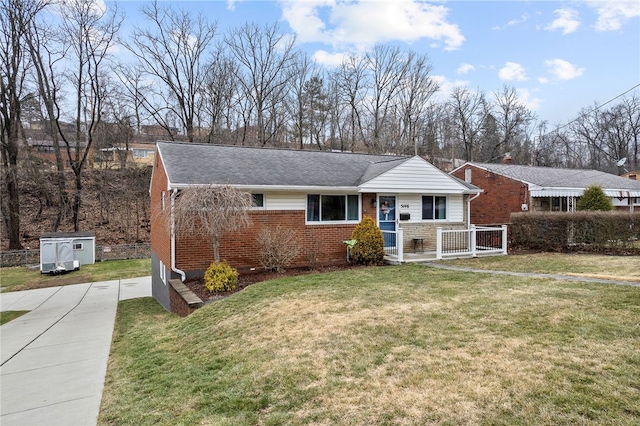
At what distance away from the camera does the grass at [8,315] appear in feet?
36.0

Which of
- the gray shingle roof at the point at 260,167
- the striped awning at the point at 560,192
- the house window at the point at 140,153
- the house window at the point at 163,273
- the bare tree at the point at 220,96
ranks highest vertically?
the bare tree at the point at 220,96

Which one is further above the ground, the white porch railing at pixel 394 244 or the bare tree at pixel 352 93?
the bare tree at pixel 352 93

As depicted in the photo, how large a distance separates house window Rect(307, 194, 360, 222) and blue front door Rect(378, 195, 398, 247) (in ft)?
2.98

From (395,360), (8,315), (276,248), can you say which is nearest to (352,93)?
(276,248)

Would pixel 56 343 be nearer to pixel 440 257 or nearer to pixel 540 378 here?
pixel 540 378

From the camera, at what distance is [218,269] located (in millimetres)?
8977

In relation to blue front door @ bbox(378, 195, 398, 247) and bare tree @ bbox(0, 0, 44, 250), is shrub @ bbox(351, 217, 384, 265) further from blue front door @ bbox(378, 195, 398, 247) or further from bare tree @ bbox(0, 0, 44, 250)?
bare tree @ bbox(0, 0, 44, 250)

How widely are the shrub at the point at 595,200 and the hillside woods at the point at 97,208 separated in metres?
27.6

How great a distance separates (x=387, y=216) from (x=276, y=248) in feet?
14.8

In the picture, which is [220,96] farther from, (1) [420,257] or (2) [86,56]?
(1) [420,257]

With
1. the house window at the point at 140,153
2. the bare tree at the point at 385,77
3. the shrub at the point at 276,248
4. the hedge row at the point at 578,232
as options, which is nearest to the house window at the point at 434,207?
the hedge row at the point at 578,232

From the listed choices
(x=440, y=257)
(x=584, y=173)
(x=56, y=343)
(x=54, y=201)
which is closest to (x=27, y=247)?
(x=54, y=201)

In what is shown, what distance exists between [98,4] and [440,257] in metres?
29.3

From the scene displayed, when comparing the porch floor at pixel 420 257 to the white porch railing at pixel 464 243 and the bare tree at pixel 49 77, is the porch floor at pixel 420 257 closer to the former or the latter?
the white porch railing at pixel 464 243
